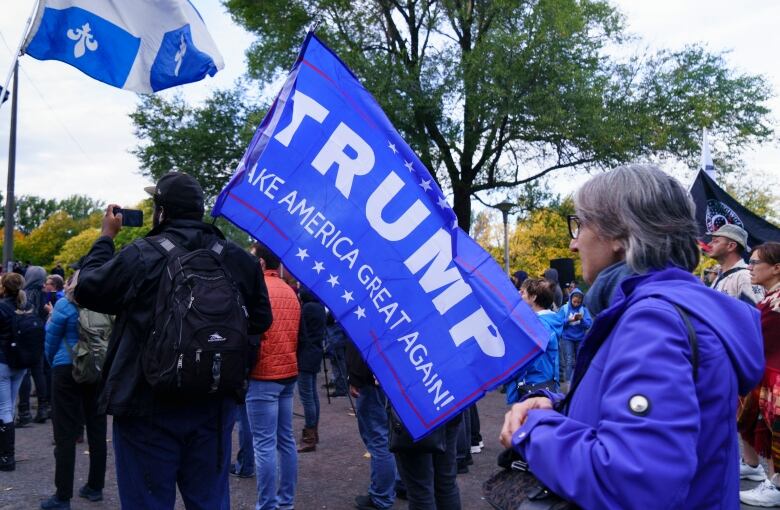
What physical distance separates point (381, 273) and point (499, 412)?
7519 millimetres

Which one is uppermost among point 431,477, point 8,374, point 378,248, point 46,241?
point 46,241

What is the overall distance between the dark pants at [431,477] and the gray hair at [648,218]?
2451 millimetres

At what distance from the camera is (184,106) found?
74.6 feet

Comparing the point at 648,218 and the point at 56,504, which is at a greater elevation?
the point at 648,218

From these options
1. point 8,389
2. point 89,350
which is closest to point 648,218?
point 89,350

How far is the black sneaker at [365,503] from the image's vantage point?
212 inches

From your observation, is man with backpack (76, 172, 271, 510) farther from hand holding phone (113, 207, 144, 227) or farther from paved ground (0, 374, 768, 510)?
paved ground (0, 374, 768, 510)

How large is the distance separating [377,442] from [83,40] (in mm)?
3695

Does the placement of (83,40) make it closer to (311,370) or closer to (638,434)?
(311,370)

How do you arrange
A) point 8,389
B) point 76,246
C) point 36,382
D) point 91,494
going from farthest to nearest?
point 76,246
point 36,382
point 8,389
point 91,494

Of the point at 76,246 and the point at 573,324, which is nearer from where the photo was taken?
the point at 573,324

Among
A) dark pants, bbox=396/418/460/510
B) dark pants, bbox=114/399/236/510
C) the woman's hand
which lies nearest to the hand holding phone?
dark pants, bbox=114/399/236/510

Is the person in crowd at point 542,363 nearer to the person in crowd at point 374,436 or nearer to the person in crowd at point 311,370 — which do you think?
the person in crowd at point 374,436

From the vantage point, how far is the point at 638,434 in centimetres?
134
